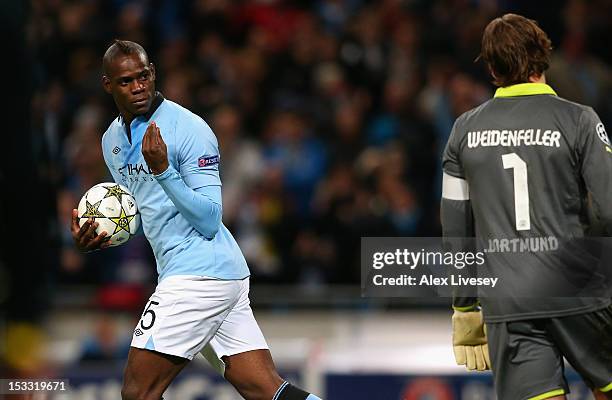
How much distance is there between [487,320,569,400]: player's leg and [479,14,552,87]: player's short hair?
2.88ft

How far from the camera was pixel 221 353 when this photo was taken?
4727 millimetres

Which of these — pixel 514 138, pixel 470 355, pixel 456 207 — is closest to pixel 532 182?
pixel 514 138

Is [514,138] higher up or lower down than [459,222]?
higher up

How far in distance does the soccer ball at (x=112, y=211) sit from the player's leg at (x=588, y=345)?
175 centimetres

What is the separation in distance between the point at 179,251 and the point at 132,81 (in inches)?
27.5

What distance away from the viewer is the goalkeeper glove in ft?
14.0

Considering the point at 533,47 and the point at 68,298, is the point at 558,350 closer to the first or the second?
the point at 533,47

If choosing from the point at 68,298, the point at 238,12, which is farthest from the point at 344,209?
the point at 238,12

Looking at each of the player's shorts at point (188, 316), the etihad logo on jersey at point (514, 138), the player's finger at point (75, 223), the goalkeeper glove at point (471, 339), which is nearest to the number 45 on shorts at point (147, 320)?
the player's shorts at point (188, 316)

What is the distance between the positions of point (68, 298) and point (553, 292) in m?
5.03

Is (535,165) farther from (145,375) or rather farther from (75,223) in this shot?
(75,223)

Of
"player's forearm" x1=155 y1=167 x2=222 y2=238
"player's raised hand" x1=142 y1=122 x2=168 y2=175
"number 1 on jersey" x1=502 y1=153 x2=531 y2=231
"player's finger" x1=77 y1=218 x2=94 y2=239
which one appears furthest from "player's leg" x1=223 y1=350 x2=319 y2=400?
"number 1 on jersey" x1=502 y1=153 x2=531 y2=231

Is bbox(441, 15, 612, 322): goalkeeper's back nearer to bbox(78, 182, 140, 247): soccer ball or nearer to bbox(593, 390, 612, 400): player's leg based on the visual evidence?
bbox(593, 390, 612, 400): player's leg

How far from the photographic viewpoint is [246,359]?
4.71m
